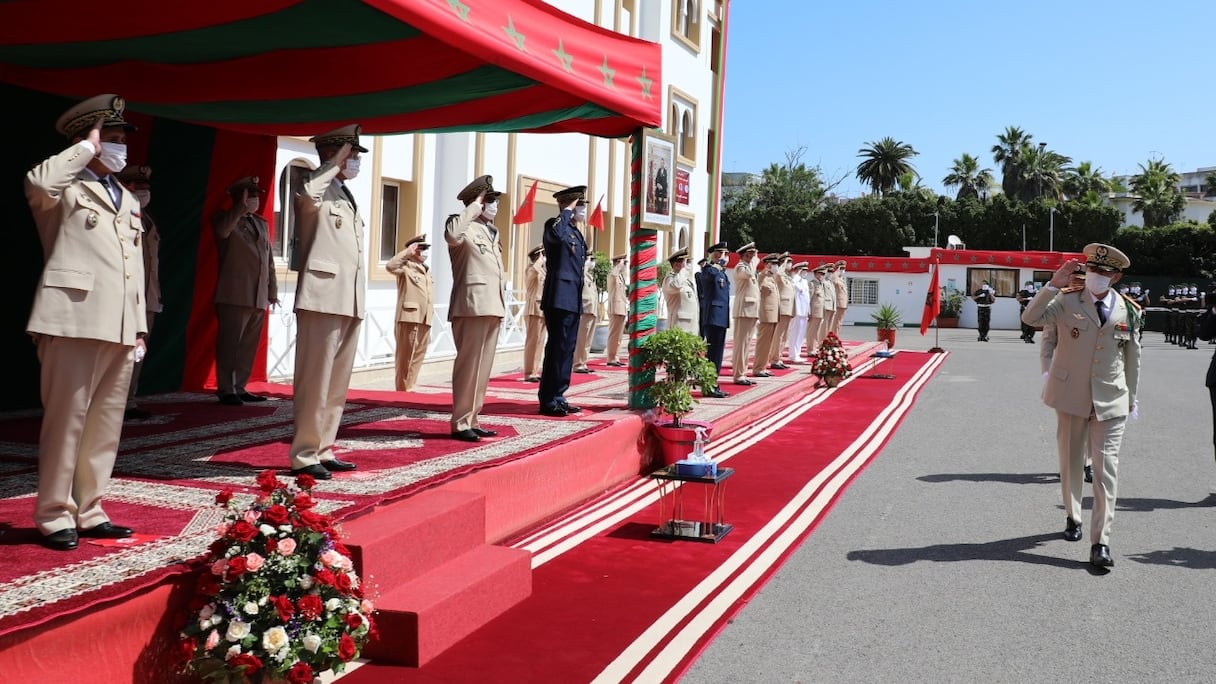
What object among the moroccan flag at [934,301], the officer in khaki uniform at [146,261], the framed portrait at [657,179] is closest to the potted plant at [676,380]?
the framed portrait at [657,179]

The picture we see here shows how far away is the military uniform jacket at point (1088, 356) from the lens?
6.27 metres

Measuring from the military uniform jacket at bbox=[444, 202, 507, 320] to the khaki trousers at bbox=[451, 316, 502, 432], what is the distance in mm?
85

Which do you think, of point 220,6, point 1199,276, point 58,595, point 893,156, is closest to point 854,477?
point 220,6

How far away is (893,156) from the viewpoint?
75.8 metres

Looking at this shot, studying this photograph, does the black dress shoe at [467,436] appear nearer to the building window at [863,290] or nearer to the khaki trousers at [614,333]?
the khaki trousers at [614,333]

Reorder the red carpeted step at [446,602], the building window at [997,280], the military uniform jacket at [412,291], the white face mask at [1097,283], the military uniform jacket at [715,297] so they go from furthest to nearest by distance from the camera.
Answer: the building window at [997,280], the military uniform jacket at [715,297], the military uniform jacket at [412,291], the white face mask at [1097,283], the red carpeted step at [446,602]

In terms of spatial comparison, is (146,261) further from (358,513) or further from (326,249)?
(358,513)

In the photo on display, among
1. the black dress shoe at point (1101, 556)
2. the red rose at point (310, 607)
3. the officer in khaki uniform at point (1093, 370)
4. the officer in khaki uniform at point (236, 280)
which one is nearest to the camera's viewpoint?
the red rose at point (310, 607)

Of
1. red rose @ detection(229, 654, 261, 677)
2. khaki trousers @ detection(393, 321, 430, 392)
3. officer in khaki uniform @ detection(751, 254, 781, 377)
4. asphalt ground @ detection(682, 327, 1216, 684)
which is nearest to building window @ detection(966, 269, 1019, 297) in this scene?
officer in khaki uniform @ detection(751, 254, 781, 377)

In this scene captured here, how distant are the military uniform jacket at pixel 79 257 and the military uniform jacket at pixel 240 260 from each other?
181 inches

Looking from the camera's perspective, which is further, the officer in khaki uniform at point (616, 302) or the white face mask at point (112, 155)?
the officer in khaki uniform at point (616, 302)

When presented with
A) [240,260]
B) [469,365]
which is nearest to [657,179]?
[469,365]

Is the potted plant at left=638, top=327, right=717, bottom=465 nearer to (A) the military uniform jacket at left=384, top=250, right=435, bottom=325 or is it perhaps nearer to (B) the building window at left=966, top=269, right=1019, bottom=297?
(A) the military uniform jacket at left=384, top=250, right=435, bottom=325

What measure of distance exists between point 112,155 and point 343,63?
282 cm
